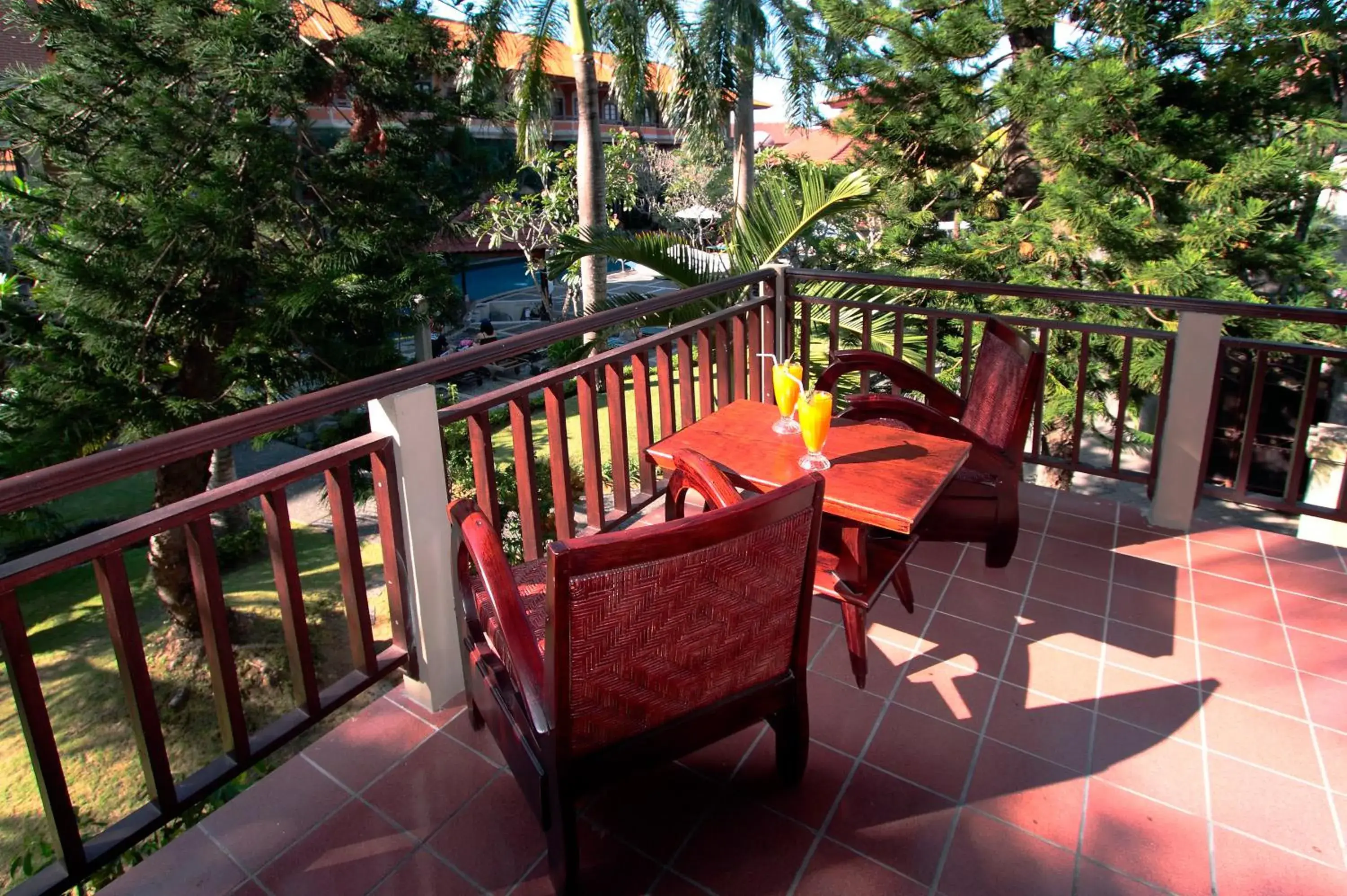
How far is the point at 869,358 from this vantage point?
315 cm

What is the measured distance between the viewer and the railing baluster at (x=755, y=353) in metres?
3.87

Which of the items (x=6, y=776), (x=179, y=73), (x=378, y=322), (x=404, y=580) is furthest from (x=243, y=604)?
(x=404, y=580)

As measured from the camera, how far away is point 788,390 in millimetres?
2412

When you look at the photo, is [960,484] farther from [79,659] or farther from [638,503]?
[79,659]

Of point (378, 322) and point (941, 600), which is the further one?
point (378, 322)

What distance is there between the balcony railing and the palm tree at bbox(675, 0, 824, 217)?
10878 millimetres

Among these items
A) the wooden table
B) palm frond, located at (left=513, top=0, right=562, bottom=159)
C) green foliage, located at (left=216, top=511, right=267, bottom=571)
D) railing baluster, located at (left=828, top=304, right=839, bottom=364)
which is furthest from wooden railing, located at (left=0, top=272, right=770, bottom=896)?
palm frond, located at (left=513, top=0, right=562, bottom=159)

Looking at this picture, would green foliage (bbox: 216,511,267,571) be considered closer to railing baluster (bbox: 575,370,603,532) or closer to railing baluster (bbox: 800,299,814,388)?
railing baluster (bbox: 800,299,814,388)

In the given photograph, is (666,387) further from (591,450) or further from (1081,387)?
(1081,387)

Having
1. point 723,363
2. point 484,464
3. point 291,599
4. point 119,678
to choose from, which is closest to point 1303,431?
point 723,363

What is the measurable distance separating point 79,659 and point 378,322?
14.4ft

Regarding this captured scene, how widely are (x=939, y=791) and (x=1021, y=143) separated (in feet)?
27.5

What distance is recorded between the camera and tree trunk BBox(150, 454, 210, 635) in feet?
28.6

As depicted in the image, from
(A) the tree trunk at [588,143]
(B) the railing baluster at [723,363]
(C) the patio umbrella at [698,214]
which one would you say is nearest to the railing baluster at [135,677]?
(B) the railing baluster at [723,363]
